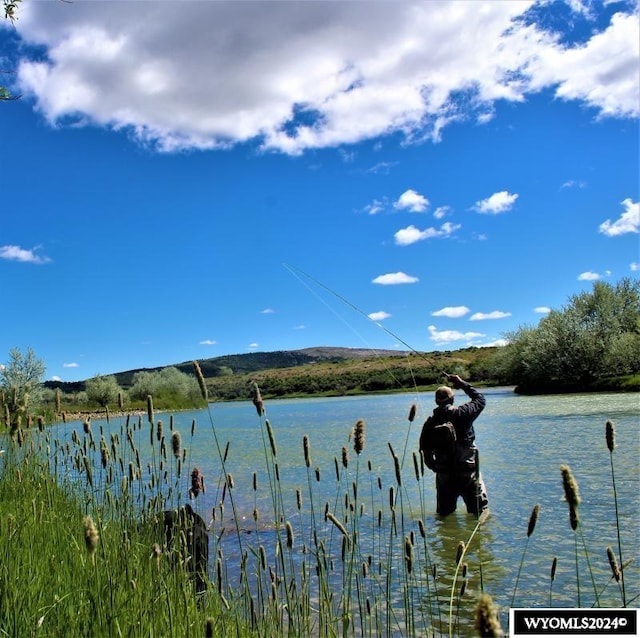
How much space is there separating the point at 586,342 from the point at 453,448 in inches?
2826

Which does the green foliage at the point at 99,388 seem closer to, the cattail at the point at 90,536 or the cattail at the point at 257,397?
the cattail at the point at 257,397

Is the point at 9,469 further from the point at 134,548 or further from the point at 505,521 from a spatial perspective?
the point at 505,521

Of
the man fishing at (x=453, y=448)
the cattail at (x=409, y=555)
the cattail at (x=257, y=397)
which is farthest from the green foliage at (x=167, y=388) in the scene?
the cattail at (x=409, y=555)

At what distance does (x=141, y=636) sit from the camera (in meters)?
3.64

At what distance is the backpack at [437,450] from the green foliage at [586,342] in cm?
6703

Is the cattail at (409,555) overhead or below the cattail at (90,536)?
below

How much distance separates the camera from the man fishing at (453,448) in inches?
427

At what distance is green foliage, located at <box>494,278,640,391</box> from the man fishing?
66.7 meters

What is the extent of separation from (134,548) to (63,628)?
1756 mm

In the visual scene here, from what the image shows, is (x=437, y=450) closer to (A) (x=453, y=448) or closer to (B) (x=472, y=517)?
(A) (x=453, y=448)

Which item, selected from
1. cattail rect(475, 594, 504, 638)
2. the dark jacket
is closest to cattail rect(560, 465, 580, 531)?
cattail rect(475, 594, 504, 638)

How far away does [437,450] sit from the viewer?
37.5 feet

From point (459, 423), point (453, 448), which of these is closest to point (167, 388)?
point (453, 448)

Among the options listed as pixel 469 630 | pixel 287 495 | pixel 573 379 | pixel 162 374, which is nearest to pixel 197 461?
pixel 287 495
